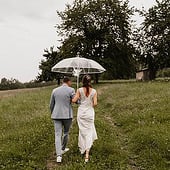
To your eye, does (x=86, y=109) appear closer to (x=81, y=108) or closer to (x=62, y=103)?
(x=81, y=108)

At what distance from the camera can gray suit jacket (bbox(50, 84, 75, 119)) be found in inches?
408

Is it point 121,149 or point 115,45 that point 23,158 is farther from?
point 115,45

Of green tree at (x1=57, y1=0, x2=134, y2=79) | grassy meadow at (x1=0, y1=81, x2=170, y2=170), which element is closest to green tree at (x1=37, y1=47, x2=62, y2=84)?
green tree at (x1=57, y1=0, x2=134, y2=79)

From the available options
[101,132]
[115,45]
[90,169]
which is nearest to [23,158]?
[90,169]

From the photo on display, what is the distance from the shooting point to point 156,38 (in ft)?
167

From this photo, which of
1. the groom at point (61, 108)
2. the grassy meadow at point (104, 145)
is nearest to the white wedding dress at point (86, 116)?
the groom at point (61, 108)

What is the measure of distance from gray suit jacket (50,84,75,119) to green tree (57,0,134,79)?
40.2 m

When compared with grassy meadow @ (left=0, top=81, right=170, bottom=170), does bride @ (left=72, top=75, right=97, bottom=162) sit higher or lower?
higher

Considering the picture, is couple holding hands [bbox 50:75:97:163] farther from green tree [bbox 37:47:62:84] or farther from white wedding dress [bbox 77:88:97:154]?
green tree [bbox 37:47:62:84]

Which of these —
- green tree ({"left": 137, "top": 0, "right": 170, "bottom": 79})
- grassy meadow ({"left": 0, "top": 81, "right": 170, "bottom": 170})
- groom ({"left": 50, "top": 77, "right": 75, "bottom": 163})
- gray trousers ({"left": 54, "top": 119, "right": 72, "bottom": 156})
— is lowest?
grassy meadow ({"left": 0, "top": 81, "right": 170, "bottom": 170})

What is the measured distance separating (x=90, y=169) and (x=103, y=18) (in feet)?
148

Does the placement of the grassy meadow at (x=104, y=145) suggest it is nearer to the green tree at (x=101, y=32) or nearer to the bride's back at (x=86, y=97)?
the bride's back at (x=86, y=97)

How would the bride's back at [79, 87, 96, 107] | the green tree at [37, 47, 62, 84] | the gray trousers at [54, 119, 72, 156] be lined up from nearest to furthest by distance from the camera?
the gray trousers at [54, 119, 72, 156], the bride's back at [79, 87, 96, 107], the green tree at [37, 47, 62, 84]

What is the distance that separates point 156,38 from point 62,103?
42.5m
